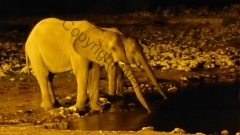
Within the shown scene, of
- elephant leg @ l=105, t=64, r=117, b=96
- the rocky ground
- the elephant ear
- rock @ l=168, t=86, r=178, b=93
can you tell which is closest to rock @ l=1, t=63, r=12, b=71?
the rocky ground

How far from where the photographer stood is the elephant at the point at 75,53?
10.6 meters

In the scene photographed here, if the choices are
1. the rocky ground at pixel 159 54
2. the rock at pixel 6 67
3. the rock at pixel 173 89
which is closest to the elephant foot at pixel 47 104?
the rocky ground at pixel 159 54

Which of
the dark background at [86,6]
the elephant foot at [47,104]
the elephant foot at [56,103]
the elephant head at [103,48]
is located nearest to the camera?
the elephant head at [103,48]

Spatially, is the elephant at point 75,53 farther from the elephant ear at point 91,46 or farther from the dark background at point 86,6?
the dark background at point 86,6

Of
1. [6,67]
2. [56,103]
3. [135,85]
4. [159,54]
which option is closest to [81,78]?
[135,85]

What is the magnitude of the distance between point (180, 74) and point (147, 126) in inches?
212

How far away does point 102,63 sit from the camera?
10641 millimetres

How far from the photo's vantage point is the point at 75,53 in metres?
10.8

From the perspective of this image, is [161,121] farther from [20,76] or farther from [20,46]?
[20,46]

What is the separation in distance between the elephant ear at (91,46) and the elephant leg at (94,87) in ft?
0.93

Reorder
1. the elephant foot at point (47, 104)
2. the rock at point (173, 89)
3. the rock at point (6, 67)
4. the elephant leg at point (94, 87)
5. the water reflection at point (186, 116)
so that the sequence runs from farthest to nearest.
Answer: the rock at point (6, 67), the rock at point (173, 89), the elephant foot at point (47, 104), the elephant leg at point (94, 87), the water reflection at point (186, 116)

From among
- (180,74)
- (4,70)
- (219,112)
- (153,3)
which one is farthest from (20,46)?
(153,3)

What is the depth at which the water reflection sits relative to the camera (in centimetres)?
959

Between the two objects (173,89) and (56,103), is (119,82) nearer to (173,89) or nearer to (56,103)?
(56,103)
